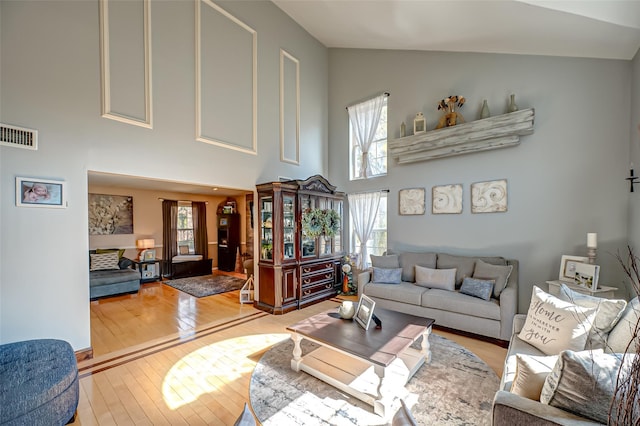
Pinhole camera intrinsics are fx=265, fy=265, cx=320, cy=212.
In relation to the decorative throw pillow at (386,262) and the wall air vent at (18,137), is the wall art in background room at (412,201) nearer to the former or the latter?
the decorative throw pillow at (386,262)

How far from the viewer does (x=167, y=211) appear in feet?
23.5

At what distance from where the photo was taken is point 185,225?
24.5 ft

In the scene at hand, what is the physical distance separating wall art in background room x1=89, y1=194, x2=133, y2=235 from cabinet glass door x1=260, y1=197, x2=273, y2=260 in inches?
166

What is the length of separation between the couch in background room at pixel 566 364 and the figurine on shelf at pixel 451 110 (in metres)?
2.88

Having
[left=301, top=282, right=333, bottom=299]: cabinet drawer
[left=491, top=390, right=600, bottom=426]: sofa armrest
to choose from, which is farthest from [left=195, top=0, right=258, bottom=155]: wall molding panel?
[left=491, top=390, right=600, bottom=426]: sofa armrest

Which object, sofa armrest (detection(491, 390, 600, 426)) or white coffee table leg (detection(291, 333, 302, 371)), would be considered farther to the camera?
white coffee table leg (detection(291, 333, 302, 371))

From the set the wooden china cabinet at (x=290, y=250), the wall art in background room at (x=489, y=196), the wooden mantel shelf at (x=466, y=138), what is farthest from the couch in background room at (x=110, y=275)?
the wall art in background room at (x=489, y=196)

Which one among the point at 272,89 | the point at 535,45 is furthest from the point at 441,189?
the point at 272,89

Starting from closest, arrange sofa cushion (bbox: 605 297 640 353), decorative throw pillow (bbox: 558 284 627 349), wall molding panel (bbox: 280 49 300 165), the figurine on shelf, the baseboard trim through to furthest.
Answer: sofa cushion (bbox: 605 297 640 353) → decorative throw pillow (bbox: 558 284 627 349) → the baseboard trim → the figurine on shelf → wall molding panel (bbox: 280 49 300 165)

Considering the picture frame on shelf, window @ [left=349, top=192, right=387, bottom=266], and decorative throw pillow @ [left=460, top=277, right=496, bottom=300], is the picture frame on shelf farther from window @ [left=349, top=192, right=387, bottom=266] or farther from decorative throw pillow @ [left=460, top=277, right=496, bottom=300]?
window @ [left=349, top=192, right=387, bottom=266]

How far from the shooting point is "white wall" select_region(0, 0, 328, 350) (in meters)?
2.51

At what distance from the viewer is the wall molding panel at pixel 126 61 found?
3.02m

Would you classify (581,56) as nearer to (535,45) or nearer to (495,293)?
(535,45)

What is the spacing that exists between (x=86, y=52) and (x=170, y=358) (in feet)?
11.4
